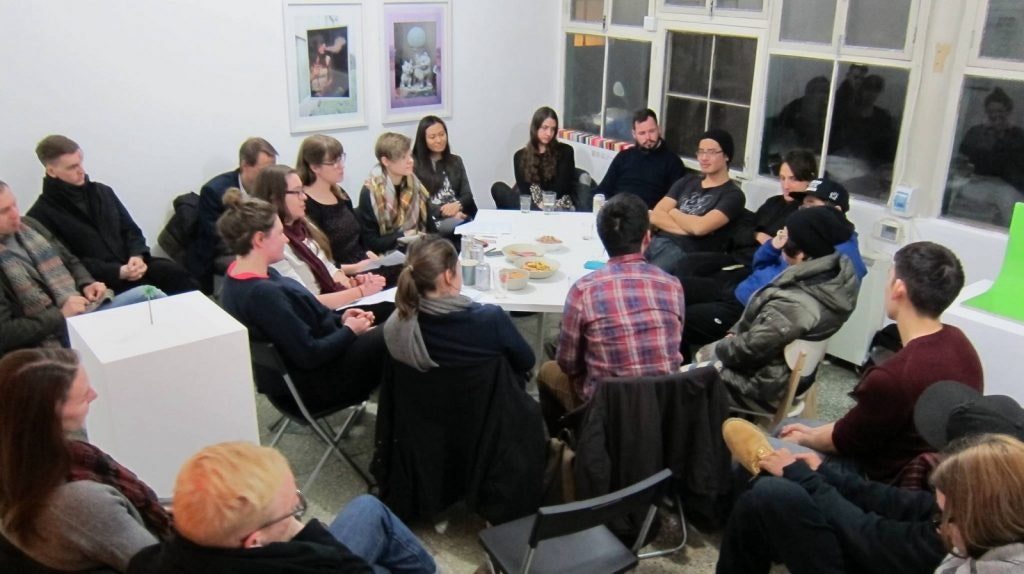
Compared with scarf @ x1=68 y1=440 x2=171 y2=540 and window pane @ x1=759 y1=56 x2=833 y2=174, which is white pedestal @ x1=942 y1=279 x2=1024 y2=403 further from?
scarf @ x1=68 y1=440 x2=171 y2=540

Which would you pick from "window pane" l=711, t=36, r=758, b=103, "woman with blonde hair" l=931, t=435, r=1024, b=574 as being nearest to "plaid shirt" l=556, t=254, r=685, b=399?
"woman with blonde hair" l=931, t=435, r=1024, b=574

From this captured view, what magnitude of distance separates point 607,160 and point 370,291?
2.89 m

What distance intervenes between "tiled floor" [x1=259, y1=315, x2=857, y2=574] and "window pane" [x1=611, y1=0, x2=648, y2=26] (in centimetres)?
299

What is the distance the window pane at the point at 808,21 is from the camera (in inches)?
180

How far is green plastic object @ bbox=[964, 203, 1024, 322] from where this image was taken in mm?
3168

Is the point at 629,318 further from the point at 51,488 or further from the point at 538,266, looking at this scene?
the point at 51,488

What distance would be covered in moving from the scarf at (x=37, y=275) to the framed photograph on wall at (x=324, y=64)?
6.35 feet

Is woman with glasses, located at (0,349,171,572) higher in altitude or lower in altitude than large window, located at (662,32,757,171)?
lower

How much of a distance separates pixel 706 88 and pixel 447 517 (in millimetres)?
3534

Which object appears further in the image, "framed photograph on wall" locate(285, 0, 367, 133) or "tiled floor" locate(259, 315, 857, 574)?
"framed photograph on wall" locate(285, 0, 367, 133)

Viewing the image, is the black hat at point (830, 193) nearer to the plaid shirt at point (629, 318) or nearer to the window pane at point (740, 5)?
the plaid shirt at point (629, 318)

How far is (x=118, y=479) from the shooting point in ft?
6.48

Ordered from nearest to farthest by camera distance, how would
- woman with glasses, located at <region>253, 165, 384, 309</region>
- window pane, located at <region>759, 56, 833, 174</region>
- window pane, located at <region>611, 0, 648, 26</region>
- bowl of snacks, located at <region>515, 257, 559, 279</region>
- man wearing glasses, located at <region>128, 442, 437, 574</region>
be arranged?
man wearing glasses, located at <region>128, 442, 437, 574</region> → woman with glasses, located at <region>253, 165, 384, 309</region> → bowl of snacks, located at <region>515, 257, 559, 279</region> → window pane, located at <region>759, 56, 833, 174</region> → window pane, located at <region>611, 0, 648, 26</region>

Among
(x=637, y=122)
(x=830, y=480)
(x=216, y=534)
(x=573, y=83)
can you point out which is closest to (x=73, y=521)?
(x=216, y=534)
